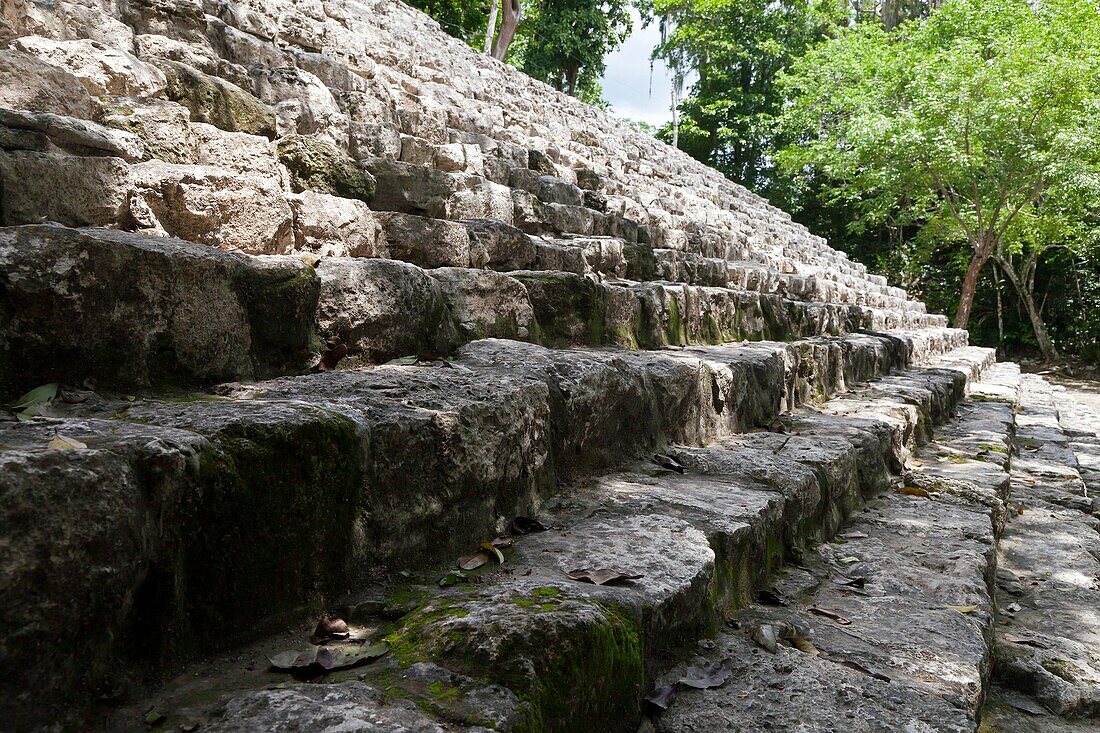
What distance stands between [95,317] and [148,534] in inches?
23.8

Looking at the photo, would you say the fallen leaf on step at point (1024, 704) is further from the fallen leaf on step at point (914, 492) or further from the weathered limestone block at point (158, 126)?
the weathered limestone block at point (158, 126)

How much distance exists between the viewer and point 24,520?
83 cm

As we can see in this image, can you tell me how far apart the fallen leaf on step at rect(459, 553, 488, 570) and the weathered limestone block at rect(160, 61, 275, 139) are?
1773 mm

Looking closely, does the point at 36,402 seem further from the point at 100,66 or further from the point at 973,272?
the point at 973,272

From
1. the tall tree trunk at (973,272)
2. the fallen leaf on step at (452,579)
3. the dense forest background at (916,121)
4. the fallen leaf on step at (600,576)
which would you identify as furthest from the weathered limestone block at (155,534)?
the tall tree trunk at (973,272)

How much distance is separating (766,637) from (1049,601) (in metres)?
1.69

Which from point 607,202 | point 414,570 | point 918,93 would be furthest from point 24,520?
point 918,93

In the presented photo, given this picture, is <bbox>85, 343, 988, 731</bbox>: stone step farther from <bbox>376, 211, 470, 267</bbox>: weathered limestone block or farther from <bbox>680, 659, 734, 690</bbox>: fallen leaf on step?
<bbox>376, 211, 470, 267</bbox>: weathered limestone block

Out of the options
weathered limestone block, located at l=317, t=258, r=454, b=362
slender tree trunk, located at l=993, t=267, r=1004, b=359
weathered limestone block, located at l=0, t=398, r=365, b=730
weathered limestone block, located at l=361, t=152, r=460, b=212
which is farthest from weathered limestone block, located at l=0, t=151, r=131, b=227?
slender tree trunk, located at l=993, t=267, r=1004, b=359

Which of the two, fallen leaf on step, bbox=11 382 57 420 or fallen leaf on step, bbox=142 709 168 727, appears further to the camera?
fallen leaf on step, bbox=11 382 57 420

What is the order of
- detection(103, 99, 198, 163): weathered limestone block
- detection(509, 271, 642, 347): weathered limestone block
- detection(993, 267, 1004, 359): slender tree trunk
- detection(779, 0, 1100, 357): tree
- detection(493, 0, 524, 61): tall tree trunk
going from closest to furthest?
1. detection(103, 99, 198, 163): weathered limestone block
2. detection(509, 271, 642, 347): weathered limestone block
3. detection(779, 0, 1100, 357): tree
4. detection(493, 0, 524, 61): tall tree trunk
5. detection(993, 267, 1004, 359): slender tree trunk

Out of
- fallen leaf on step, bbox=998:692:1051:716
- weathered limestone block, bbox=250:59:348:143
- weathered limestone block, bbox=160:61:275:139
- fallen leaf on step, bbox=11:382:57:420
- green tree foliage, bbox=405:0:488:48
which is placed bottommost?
fallen leaf on step, bbox=998:692:1051:716

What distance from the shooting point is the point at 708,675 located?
4.74 feet

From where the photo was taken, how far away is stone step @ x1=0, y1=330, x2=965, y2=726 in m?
0.87
